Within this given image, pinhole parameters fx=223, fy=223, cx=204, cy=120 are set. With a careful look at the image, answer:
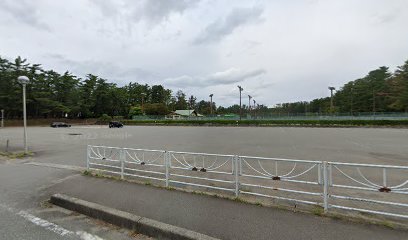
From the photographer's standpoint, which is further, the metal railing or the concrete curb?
the metal railing

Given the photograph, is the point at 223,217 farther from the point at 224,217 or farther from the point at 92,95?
the point at 92,95

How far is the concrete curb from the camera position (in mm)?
3361

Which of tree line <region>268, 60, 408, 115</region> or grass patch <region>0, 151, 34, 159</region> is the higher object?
tree line <region>268, 60, 408, 115</region>

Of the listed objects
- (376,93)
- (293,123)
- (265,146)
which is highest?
(376,93)

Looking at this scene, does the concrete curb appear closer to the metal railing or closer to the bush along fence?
the metal railing

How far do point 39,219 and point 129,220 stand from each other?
6.03ft

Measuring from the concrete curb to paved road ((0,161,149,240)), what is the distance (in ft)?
0.35

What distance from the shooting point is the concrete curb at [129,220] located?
132 inches

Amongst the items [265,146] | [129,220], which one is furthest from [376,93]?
[129,220]

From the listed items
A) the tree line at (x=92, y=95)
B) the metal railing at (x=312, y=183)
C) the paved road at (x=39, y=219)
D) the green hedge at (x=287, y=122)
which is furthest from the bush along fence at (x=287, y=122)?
the paved road at (x=39, y=219)

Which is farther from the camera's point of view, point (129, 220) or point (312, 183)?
point (312, 183)

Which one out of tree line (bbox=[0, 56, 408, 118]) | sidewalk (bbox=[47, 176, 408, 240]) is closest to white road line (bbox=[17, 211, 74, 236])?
sidewalk (bbox=[47, 176, 408, 240])

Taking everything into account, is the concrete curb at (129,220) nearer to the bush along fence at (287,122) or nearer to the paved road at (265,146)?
the paved road at (265,146)

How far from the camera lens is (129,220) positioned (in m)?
3.81
